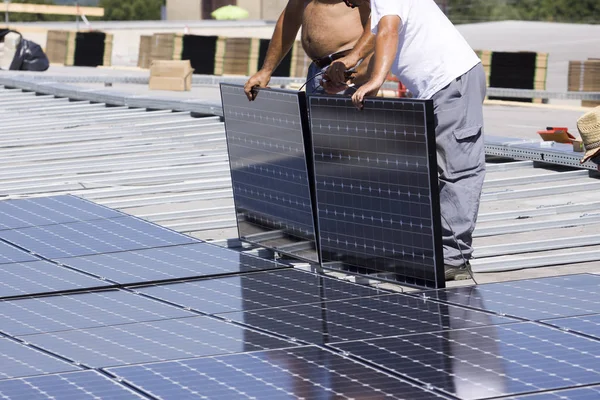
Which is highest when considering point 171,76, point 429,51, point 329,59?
point 429,51

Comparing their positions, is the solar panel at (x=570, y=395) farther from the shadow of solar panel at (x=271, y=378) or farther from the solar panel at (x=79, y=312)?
the solar panel at (x=79, y=312)

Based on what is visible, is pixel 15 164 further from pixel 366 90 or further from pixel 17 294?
pixel 366 90

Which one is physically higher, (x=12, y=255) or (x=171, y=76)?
(x=12, y=255)

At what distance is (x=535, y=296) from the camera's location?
20.5 feet

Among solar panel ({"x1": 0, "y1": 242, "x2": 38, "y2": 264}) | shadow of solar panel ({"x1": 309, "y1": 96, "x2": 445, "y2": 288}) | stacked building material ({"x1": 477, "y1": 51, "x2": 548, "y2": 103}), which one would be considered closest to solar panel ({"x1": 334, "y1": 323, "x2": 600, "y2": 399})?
shadow of solar panel ({"x1": 309, "y1": 96, "x2": 445, "y2": 288})

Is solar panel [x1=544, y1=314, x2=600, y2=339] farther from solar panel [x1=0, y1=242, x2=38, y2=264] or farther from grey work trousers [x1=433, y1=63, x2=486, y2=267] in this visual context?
solar panel [x1=0, y1=242, x2=38, y2=264]

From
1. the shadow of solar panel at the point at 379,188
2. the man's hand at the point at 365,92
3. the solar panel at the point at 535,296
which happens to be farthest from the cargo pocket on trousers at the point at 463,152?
the solar panel at the point at 535,296

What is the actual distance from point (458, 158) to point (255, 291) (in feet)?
4.31

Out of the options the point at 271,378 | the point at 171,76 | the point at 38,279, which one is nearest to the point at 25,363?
the point at 271,378

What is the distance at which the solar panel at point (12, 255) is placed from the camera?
7.44 m

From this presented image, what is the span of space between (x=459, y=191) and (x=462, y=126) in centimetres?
35

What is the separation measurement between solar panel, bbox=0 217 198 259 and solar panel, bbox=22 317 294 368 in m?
1.94

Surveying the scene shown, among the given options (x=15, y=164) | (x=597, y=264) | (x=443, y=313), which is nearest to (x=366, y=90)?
(x=443, y=313)

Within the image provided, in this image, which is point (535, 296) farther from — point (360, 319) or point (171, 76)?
point (171, 76)
